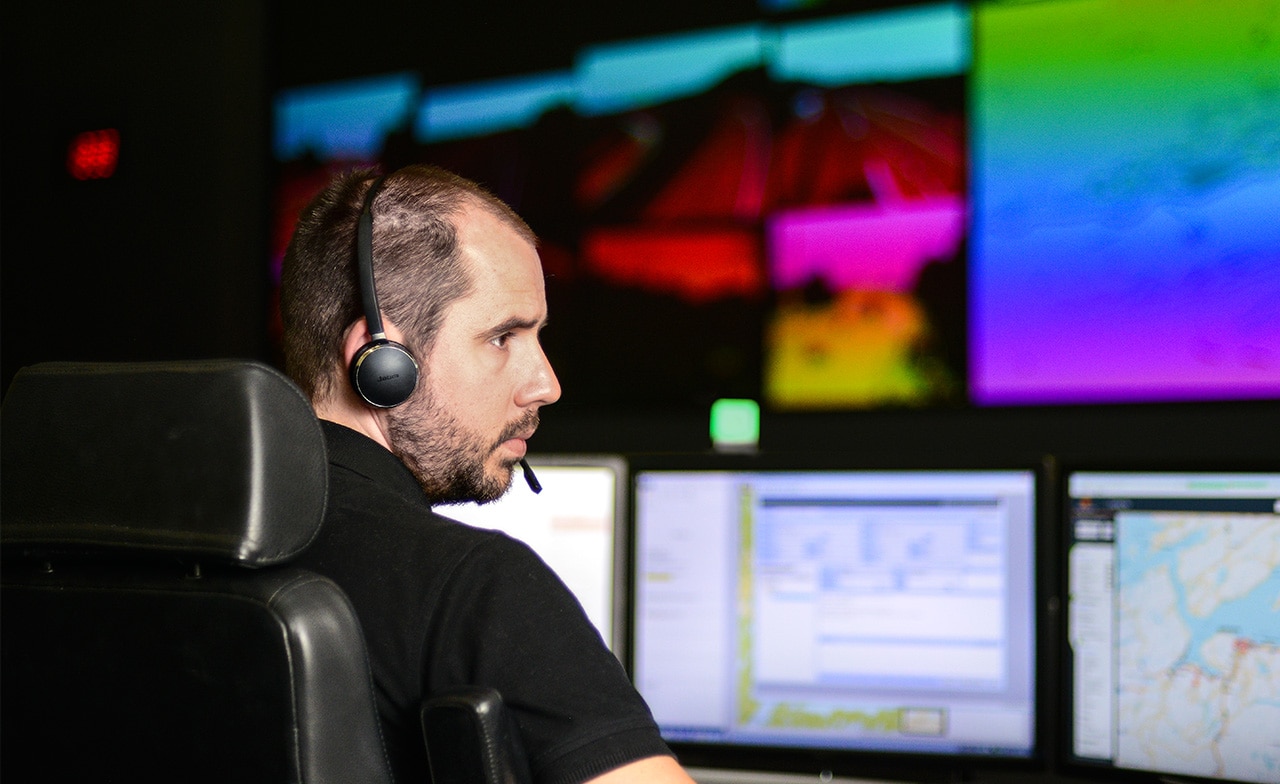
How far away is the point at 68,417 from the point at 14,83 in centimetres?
263

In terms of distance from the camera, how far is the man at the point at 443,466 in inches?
33.0

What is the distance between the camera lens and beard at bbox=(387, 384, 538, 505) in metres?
1.12

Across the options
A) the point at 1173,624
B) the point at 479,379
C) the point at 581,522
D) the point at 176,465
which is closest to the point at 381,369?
the point at 479,379

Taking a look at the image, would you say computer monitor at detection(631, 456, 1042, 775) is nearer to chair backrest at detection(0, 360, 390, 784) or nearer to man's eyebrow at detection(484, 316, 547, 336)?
man's eyebrow at detection(484, 316, 547, 336)

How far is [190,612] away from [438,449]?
378 millimetres

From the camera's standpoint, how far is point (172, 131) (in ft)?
9.38

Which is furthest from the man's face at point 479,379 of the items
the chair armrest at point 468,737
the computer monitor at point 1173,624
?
the computer monitor at point 1173,624

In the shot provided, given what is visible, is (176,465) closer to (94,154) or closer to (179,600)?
(179,600)

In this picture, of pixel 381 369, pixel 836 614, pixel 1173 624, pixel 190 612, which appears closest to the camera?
pixel 190 612

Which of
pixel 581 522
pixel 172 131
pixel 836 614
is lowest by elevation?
pixel 836 614

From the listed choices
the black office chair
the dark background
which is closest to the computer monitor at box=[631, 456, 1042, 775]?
the black office chair

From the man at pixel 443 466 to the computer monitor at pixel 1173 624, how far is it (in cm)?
73

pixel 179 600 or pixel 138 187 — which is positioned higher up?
pixel 138 187

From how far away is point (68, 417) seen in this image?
2.75 feet
